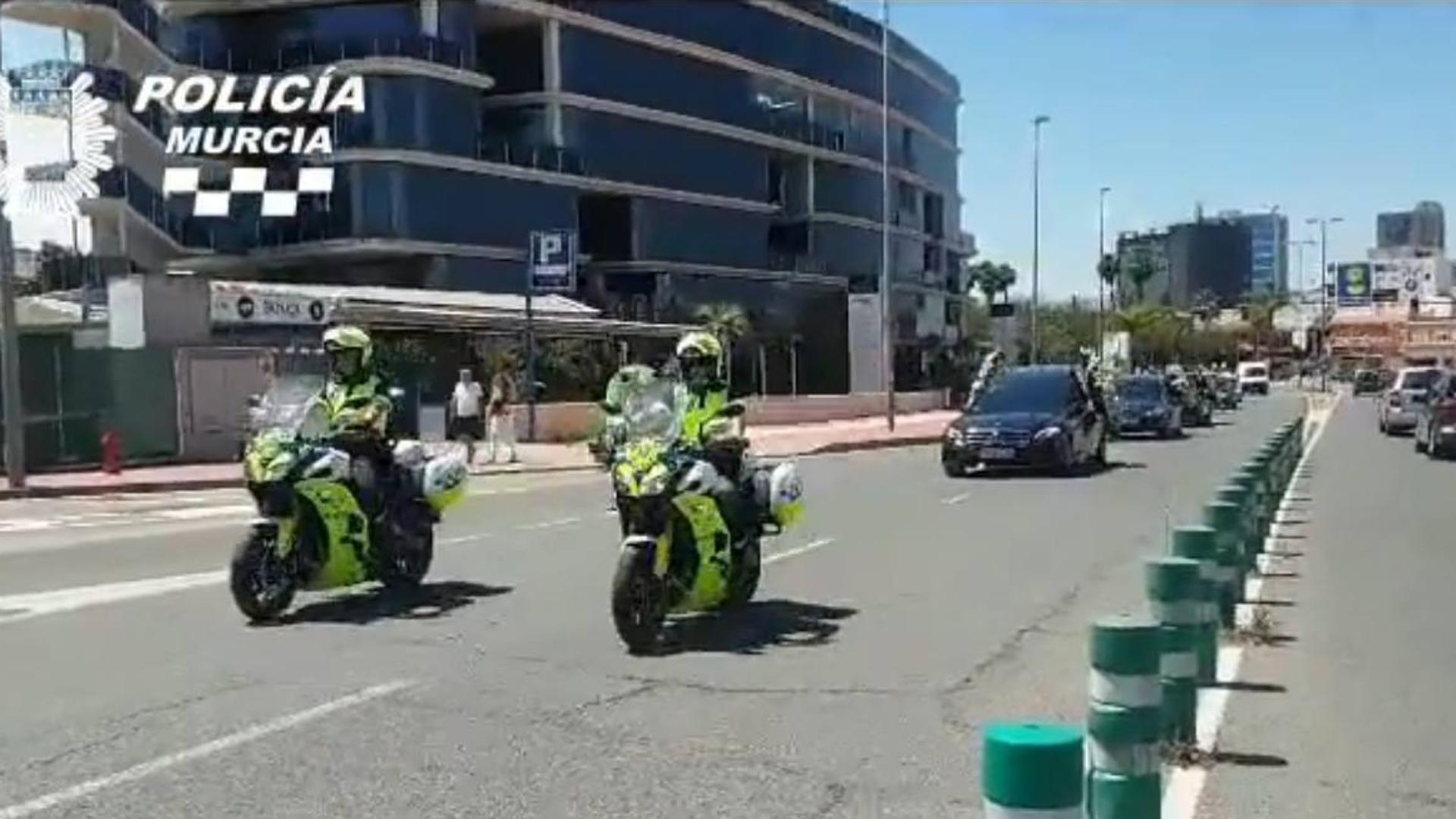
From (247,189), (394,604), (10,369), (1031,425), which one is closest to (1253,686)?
(394,604)

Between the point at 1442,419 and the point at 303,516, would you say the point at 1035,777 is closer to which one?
the point at 303,516

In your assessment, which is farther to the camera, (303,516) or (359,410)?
(359,410)

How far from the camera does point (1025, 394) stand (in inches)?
1051

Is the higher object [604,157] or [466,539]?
[604,157]

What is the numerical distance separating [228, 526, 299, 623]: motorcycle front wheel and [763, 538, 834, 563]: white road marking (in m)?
4.49

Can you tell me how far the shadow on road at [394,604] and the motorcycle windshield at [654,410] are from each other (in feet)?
7.16

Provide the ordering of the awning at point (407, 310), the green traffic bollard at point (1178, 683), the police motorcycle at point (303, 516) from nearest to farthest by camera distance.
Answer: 1. the green traffic bollard at point (1178, 683)
2. the police motorcycle at point (303, 516)
3. the awning at point (407, 310)

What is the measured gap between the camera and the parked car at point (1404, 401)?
4069cm

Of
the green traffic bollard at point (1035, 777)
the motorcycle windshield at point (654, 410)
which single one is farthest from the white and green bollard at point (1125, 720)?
the motorcycle windshield at point (654, 410)

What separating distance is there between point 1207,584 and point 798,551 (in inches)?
289

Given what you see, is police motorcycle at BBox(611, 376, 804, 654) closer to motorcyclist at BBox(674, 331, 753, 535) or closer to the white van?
motorcyclist at BBox(674, 331, 753, 535)

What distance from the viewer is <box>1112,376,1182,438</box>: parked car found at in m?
40.0

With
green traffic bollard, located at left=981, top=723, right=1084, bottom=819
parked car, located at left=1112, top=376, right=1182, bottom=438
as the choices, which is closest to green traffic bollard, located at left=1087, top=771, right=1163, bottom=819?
green traffic bollard, located at left=981, top=723, right=1084, bottom=819

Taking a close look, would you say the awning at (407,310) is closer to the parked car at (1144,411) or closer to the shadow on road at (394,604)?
the parked car at (1144,411)
